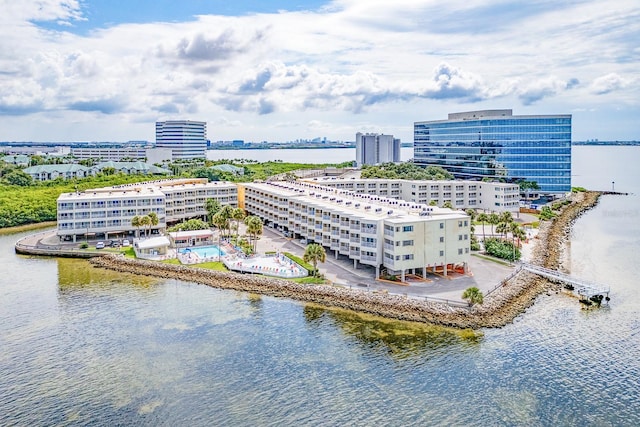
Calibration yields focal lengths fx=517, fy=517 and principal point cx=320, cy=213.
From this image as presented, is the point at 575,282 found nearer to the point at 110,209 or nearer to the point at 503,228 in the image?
the point at 503,228

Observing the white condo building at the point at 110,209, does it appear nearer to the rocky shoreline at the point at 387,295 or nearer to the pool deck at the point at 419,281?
the pool deck at the point at 419,281

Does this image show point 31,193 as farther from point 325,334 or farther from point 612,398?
point 612,398

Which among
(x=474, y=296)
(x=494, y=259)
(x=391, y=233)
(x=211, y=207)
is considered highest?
(x=211, y=207)

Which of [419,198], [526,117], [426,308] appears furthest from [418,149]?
[426,308]

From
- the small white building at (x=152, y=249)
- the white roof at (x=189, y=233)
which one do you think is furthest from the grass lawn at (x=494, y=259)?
the small white building at (x=152, y=249)

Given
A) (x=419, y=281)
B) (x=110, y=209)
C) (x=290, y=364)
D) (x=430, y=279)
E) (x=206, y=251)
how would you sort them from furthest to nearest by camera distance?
(x=110, y=209) → (x=206, y=251) → (x=430, y=279) → (x=419, y=281) → (x=290, y=364)

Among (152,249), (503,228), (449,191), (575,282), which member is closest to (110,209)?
(152,249)

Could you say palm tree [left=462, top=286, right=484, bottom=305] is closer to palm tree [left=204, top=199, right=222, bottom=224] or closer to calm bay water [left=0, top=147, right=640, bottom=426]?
calm bay water [left=0, top=147, right=640, bottom=426]

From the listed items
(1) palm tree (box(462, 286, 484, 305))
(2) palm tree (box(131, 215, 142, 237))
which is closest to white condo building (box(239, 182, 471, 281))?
(1) palm tree (box(462, 286, 484, 305))
